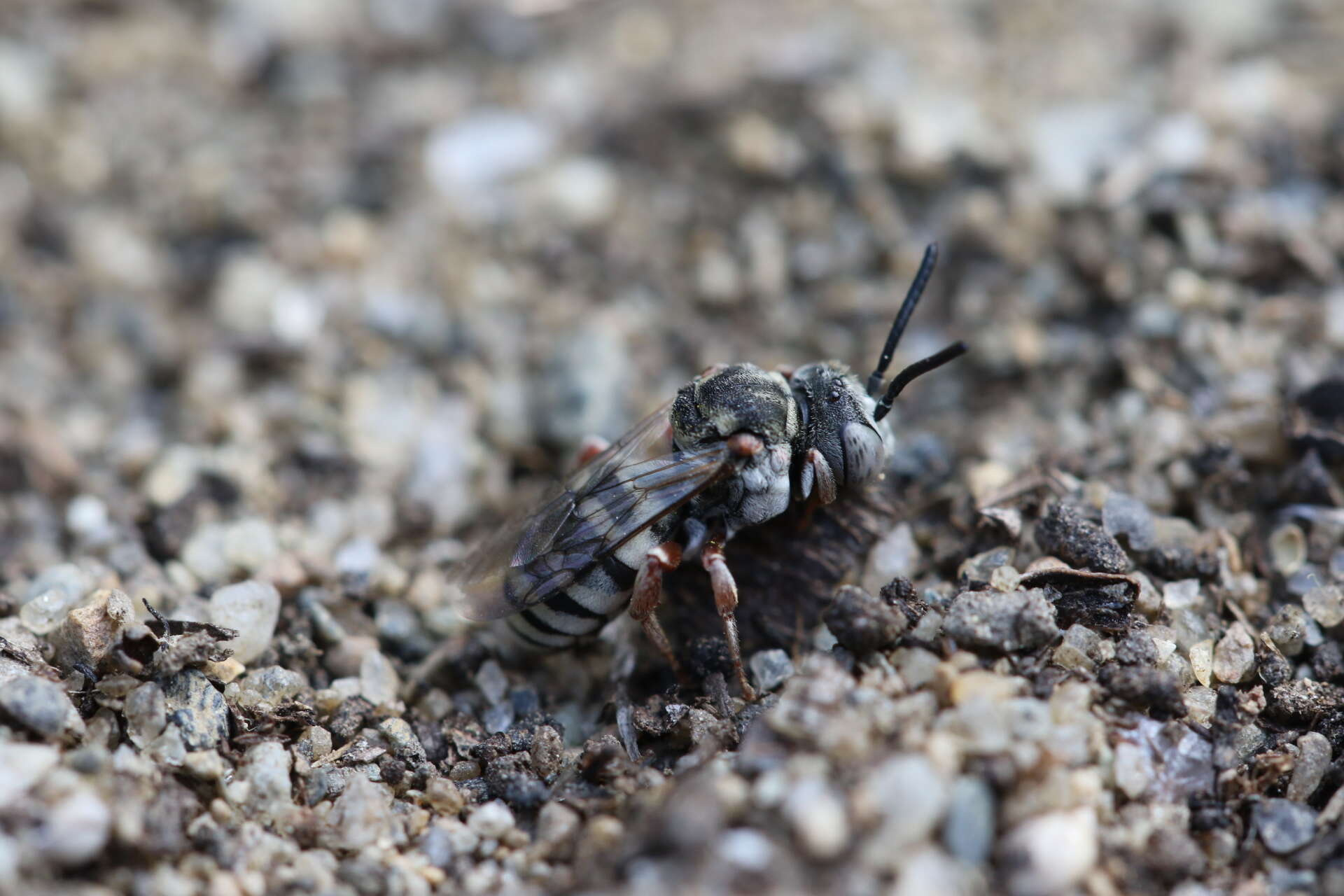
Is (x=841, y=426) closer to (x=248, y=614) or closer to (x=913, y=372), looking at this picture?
(x=913, y=372)

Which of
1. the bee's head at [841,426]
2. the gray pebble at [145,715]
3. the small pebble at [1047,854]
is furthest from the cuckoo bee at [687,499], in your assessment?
the small pebble at [1047,854]

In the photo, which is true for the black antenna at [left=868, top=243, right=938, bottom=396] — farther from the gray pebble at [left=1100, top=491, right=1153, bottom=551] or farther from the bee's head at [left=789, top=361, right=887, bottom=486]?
the gray pebble at [left=1100, top=491, right=1153, bottom=551]

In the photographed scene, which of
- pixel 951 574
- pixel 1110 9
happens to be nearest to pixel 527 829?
pixel 951 574

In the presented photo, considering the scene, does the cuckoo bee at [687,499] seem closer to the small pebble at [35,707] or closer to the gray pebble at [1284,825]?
the small pebble at [35,707]

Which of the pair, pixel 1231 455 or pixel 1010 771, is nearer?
pixel 1010 771

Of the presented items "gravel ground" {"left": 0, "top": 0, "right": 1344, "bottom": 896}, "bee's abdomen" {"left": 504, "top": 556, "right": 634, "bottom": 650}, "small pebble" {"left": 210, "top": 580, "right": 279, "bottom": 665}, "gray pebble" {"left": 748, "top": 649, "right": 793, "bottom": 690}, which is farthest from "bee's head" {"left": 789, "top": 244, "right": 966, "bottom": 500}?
"small pebble" {"left": 210, "top": 580, "right": 279, "bottom": 665}

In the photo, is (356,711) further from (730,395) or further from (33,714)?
(730,395)

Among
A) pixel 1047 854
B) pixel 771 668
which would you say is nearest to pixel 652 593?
pixel 771 668

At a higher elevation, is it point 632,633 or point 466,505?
point 466,505
